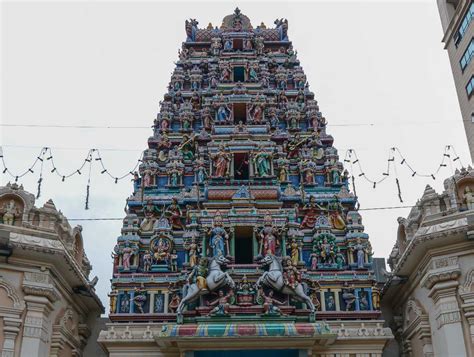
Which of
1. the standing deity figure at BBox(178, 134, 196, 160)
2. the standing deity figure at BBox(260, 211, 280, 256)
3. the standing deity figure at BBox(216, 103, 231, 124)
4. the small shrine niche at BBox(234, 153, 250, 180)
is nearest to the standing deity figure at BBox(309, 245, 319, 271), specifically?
the standing deity figure at BBox(260, 211, 280, 256)

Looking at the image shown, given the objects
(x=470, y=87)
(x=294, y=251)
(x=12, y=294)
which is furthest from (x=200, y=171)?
(x=470, y=87)

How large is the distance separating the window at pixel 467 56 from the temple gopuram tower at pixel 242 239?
14.6m

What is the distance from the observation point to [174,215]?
2808 centimetres

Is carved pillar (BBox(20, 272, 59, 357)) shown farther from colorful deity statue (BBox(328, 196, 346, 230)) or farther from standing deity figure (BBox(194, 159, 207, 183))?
colorful deity statue (BBox(328, 196, 346, 230))

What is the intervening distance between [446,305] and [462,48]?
27.5 m

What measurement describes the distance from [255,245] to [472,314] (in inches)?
373

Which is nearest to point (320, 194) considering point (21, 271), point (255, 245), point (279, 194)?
point (279, 194)

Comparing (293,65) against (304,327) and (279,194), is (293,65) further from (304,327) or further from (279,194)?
(304,327)

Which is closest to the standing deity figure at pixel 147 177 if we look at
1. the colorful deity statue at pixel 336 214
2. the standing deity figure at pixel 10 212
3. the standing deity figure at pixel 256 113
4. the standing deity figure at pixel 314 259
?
the standing deity figure at pixel 256 113

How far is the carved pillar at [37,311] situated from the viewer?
21641 mm

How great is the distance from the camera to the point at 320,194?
29.0m

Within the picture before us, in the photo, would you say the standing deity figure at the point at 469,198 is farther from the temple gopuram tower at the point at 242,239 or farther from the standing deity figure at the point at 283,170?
the standing deity figure at the point at 283,170

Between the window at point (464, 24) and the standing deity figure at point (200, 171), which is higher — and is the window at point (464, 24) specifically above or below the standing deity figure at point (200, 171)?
above

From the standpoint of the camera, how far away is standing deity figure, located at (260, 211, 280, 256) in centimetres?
2608
